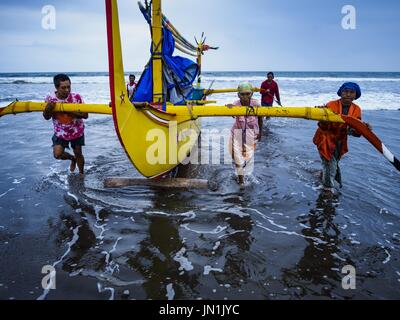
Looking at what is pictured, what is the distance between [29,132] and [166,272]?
27.5 ft

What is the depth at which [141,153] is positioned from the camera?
13.5 ft

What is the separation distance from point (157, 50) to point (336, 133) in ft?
9.85

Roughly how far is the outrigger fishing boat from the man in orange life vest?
0.42 metres

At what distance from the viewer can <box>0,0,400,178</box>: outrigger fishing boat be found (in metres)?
3.36

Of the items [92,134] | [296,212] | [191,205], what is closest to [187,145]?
[191,205]

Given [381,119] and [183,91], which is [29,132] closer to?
[183,91]

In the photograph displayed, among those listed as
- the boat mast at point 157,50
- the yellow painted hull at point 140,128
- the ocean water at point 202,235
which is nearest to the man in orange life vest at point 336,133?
the ocean water at point 202,235

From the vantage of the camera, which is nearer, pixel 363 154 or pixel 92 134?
pixel 363 154

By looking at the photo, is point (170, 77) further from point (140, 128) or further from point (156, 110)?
point (140, 128)

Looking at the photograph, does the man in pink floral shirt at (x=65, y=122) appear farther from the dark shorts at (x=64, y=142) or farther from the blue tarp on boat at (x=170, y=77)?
the blue tarp on boat at (x=170, y=77)

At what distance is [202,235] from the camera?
350cm

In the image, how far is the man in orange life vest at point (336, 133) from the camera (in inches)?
163

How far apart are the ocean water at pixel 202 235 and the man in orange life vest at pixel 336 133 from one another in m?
0.39

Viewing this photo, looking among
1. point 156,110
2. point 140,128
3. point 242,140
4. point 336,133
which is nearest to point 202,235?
point 140,128
